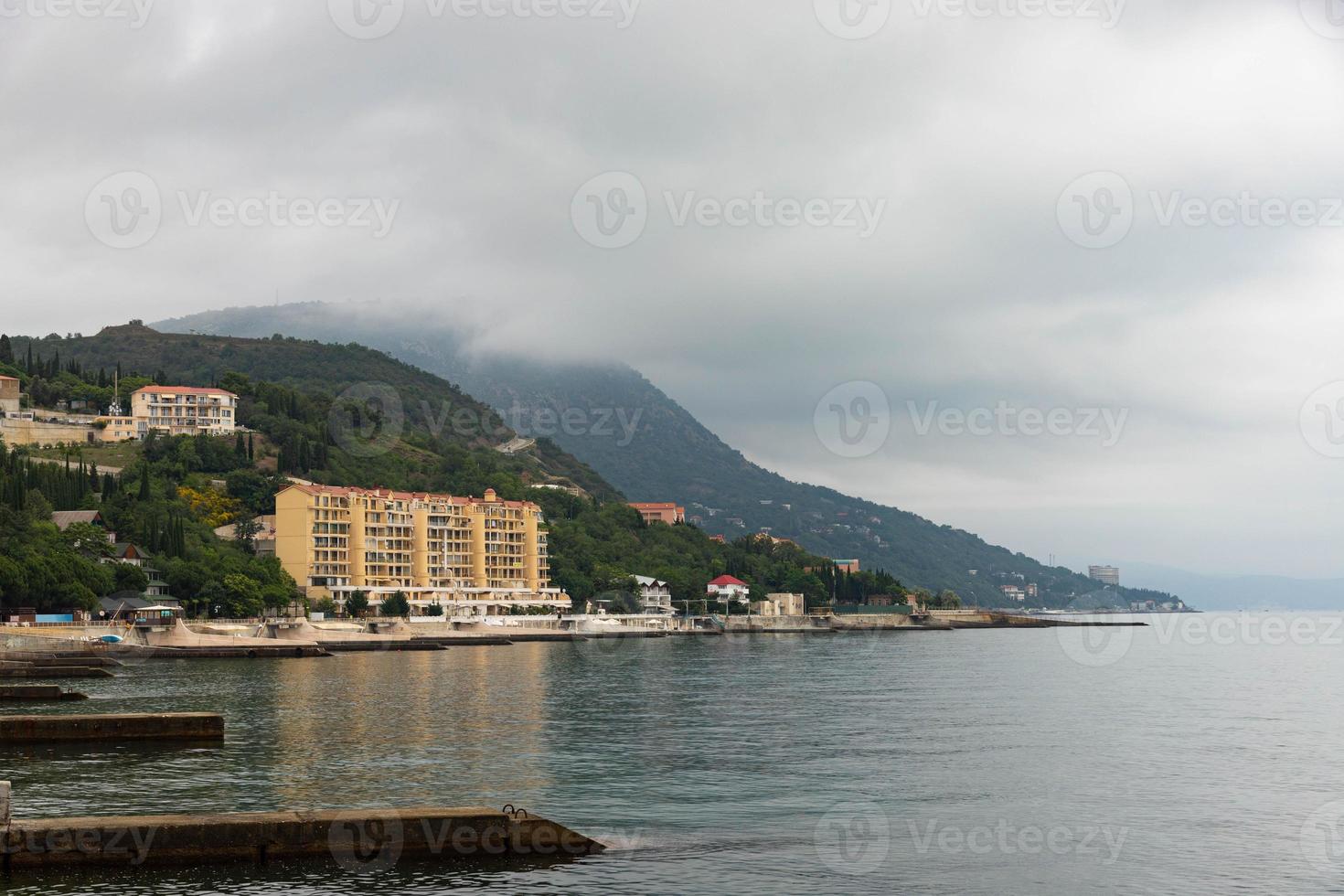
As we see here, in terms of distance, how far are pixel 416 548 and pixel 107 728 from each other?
13234cm

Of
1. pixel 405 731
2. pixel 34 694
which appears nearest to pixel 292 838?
pixel 405 731

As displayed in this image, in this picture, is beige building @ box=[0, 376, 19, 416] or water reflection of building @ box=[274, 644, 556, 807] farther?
beige building @ box=[0, 376, 19, 416]

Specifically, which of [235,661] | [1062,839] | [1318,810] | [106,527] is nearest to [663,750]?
[1062,839]

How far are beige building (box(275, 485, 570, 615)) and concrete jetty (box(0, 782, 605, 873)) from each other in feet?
437

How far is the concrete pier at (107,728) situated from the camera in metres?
41.6
